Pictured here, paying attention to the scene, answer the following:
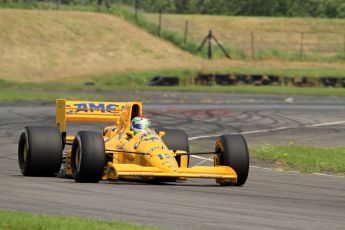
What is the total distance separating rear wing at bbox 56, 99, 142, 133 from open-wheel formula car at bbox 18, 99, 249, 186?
0.45ft

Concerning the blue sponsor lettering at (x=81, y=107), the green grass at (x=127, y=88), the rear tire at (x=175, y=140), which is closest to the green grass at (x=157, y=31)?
the green grass at (x=127, y=88)

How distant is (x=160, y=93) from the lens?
150 ft

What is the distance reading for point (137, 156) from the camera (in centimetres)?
1633

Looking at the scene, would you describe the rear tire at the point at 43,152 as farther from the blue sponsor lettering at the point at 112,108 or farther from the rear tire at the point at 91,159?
the blue sponsor lettering at the point at 112,108

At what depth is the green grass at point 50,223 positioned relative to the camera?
35.8ft

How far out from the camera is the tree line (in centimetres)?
8625

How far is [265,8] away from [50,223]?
76723 millimetres

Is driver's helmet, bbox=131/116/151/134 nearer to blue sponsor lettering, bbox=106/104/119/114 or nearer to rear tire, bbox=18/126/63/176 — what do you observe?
rear tire, bbox=18/126/63/176

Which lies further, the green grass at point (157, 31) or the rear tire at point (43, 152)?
the green grass at point (157, 31)

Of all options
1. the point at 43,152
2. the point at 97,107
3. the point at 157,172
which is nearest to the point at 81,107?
the point at 97,107

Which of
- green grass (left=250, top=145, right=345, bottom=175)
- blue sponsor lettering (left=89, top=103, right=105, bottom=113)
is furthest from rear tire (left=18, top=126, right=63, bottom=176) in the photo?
green grass (left=250, top=145, right=345, bottom=175)

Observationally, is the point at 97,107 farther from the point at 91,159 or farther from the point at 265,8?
the point at 265,8

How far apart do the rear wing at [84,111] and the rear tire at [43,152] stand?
58.6 inches

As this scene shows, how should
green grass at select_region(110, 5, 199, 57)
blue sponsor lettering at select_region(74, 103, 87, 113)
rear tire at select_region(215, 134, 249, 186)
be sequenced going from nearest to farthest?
rear tire at select_region(215, 134, 249, 186) < blue sponsor lettering at select_region(74, 103, 87, 113) < green grass at select_region(110, 5, 199, 57)
